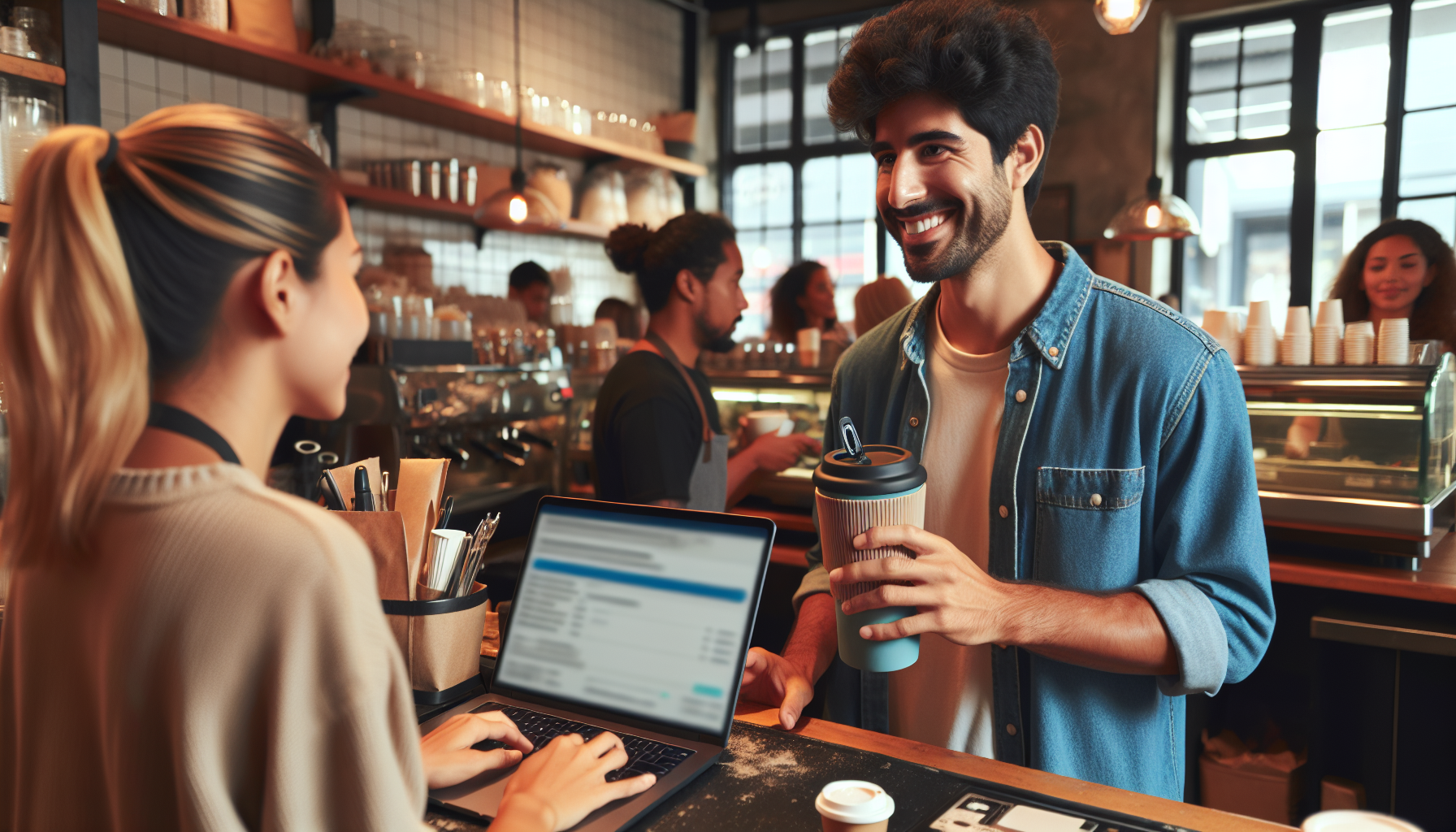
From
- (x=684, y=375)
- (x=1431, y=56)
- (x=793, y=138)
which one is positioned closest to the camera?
(x=684, y=375)

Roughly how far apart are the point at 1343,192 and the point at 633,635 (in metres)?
6.14

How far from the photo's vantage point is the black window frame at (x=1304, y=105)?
17.6 ft

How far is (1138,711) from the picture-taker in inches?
49.1

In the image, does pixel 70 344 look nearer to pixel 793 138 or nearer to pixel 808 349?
pixel 808 349

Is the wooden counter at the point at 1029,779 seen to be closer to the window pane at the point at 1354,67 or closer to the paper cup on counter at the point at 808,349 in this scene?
the paper cup on counter at the point at 808,349

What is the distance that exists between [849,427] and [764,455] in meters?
1.69

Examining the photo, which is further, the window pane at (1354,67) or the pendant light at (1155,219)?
the window pane at (1354,67)

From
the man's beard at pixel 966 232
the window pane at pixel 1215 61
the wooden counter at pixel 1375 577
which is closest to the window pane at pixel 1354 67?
the window pane at pixel 1215 61

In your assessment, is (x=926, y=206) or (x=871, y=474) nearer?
(x=871, y=474)

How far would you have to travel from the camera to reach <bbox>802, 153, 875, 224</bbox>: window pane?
22.9 feet

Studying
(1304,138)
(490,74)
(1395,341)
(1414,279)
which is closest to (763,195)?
(490,74)

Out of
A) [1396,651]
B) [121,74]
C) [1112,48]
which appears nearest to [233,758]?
[1396,651]

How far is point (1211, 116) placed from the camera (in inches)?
232

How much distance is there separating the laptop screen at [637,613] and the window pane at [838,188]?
619 centimetres
